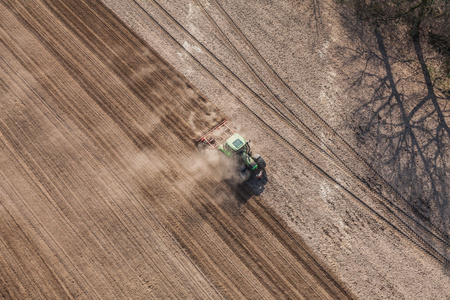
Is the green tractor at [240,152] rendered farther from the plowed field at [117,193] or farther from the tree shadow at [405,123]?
the tree shadow at [405,123]

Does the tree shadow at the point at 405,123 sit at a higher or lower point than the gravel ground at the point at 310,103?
higher

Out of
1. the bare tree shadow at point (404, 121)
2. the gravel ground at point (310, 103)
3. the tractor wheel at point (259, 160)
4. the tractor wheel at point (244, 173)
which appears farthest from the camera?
the bare tree shadow at point (404, 121)

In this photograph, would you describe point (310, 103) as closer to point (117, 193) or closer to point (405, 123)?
point (405, 123)

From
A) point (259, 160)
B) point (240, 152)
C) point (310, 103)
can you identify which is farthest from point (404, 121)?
point (240, 152)

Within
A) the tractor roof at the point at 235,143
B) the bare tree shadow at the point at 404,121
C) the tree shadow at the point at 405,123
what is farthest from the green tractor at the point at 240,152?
the tree shadow at the point at 405,123

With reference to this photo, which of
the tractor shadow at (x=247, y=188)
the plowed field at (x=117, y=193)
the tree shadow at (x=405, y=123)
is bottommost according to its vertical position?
the plowed field at (x=117, y=193)

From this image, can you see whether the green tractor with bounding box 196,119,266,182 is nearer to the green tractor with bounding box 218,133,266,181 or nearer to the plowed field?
the green tractor with bounding box 218,133,266,181

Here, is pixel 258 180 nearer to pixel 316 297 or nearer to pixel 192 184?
pixel 192 184
